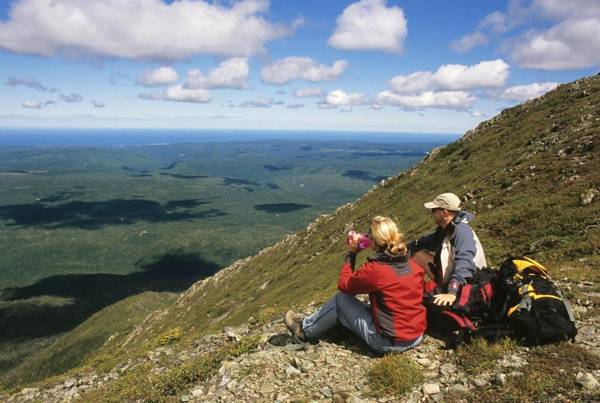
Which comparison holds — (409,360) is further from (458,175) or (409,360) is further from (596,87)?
(596,87)

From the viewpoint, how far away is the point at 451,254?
11.3m

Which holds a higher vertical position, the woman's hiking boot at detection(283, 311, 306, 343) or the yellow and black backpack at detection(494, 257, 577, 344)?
the yellow and black backpack at detection(494, 257, 577, 344)

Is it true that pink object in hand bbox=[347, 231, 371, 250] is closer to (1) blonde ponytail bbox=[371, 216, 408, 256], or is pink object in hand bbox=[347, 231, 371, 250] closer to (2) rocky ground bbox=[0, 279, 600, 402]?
(1) blonde ponytail bbox=[371, 216, 408, 256]

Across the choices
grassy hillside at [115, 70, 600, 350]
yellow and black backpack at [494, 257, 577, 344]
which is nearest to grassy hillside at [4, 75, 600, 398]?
grassy hillside at [115, 70, 600, 350]

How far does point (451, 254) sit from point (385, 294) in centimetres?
266

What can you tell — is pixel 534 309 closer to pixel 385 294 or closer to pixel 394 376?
pixel 385 294

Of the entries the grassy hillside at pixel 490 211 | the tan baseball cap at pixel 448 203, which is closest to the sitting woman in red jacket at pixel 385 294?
the tan baseball cap at pixel 448 203

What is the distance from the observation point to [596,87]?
50.0 meters

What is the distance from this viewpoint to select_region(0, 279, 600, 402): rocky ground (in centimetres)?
913

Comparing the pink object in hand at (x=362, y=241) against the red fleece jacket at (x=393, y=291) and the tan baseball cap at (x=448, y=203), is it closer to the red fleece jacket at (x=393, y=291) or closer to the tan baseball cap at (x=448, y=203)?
the red fleece jacket at (x=393, y=291)

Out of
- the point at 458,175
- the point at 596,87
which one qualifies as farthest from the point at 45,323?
the point at 596,87

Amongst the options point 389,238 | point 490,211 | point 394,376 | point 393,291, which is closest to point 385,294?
point 393,291

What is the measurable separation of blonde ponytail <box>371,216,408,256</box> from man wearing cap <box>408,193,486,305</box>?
198 cm

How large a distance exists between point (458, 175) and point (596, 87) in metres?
19.7
